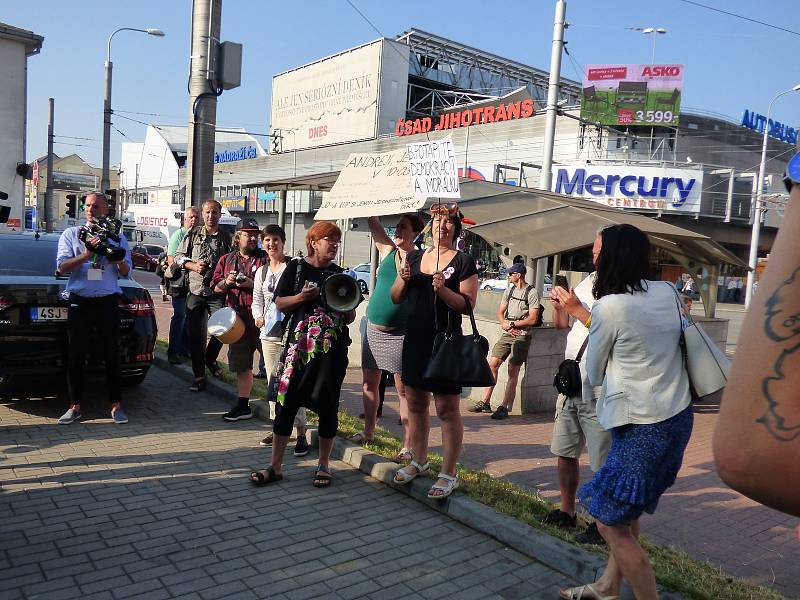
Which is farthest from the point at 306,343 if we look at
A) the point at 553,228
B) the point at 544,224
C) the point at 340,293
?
the point at 544,224

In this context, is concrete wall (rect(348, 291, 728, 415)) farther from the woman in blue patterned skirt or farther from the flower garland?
the woman in blue patterned skirt

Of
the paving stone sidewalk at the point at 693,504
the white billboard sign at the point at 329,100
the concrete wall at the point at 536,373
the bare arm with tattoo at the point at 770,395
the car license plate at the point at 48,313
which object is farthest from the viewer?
the white billboard sign at the point at 329,100

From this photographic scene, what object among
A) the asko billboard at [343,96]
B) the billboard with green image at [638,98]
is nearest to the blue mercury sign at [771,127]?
the billboard with green image at [638,98]

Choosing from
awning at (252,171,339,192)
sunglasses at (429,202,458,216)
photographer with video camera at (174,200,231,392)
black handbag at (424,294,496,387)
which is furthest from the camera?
awning at (252,171,339,192)

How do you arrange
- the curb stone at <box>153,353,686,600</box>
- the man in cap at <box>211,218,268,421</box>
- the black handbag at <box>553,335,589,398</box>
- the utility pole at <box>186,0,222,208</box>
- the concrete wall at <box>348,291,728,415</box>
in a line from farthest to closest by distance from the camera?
the utility pole at <box>186,0,222,208</box>, the concrete wall at <box>348,291,728,415</box>, the man in cap at <box>211,218,268,421</box>, the black handbag at <box>553,335,589,398</box>, the curb stone at <box>153,353,686,600</box>

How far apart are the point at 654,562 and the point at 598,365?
1455mm

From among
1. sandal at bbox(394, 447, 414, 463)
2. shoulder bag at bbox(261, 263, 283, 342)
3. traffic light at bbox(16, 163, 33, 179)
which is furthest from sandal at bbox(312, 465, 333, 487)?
traffic light at bbox(16, 163, 33, 179)

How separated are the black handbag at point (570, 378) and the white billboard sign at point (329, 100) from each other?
149 feet

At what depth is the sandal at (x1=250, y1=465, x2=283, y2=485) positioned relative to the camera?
4.79 m

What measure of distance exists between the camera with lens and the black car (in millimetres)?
569

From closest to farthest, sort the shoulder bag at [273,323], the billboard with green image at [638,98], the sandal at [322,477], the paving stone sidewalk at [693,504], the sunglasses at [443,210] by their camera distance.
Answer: the paving stone sidewalk at [693,504], the sunglasses at [443,210], the sandal at [322,477], the shoulder bag at [273,323], the billboard with green image at [638,98]

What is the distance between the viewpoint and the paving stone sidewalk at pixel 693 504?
13.2 ft

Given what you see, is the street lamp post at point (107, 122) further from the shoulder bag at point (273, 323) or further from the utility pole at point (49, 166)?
the shoulder bag at point (273, 323)

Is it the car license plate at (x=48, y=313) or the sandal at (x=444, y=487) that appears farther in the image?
the car license plate at (x=48, y=313)
